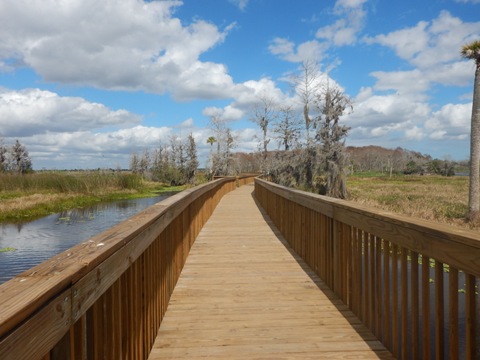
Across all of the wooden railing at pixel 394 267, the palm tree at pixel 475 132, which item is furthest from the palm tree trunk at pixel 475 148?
the wooden railing at pixel 394 267

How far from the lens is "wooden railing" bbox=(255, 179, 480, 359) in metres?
1.88

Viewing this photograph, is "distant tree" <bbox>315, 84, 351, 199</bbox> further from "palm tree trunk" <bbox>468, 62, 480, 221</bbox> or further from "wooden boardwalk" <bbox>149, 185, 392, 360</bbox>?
"wooden boardwalk" <bbox>149, 185, 392, 360</bbox>

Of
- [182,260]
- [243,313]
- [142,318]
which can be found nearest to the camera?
[142,318]

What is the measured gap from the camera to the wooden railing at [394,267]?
6.15 ft

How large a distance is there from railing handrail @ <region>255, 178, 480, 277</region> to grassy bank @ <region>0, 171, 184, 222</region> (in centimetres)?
2048

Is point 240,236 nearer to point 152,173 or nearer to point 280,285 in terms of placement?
point 280,285

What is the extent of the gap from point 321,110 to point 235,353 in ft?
76.3

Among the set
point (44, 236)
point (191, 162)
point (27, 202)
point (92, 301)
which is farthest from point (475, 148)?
point (191, 162)

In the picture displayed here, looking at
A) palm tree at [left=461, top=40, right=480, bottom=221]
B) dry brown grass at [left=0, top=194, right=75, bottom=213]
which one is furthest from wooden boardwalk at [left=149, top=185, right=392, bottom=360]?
dry brown grass at [left=0, top=194, right=75, bottom=213]

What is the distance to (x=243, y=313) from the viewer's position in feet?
11.4

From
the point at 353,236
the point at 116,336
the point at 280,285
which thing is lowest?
the point at 280,285

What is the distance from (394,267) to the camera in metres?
2.65

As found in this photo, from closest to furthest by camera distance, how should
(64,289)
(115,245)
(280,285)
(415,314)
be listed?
(64,289) < (115,245) < (415,314) < (280,285)

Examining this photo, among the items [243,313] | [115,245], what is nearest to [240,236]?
[243,313]
